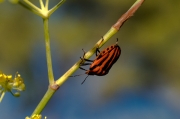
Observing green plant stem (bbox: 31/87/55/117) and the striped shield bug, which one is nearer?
green plant stem (bbox: 31/87/55/117)

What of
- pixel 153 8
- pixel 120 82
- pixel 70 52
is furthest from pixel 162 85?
pixel 70 52

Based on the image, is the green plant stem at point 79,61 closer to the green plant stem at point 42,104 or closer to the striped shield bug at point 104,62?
the green plant stem at point 42,104

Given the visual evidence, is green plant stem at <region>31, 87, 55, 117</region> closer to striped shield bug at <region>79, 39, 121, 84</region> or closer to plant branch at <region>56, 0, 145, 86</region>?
plant branch at <region>56, 0, 145, 86</region>

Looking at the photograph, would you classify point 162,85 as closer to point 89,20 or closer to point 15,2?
point 89,20

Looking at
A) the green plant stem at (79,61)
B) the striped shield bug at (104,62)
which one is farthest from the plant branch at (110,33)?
the striped shield bug at (104,62)

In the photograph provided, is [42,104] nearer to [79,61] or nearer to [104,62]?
[79,61]

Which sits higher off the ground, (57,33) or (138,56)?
(57,33)

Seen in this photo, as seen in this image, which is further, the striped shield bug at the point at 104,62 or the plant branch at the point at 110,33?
the striped shield bug at the point at 104,62

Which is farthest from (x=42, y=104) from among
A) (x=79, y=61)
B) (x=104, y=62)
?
(x=104, y=62)

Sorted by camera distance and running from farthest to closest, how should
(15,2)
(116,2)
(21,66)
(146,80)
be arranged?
(146,80)
(116,2)
(21,66)
(15,2)

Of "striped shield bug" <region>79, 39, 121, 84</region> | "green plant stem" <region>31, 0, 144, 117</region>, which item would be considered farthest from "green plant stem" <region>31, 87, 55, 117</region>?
"striped shield bug" <region>79, 39, 121, 84</region>

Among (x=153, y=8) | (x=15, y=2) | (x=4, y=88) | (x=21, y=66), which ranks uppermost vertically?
(x=153, y=8)
